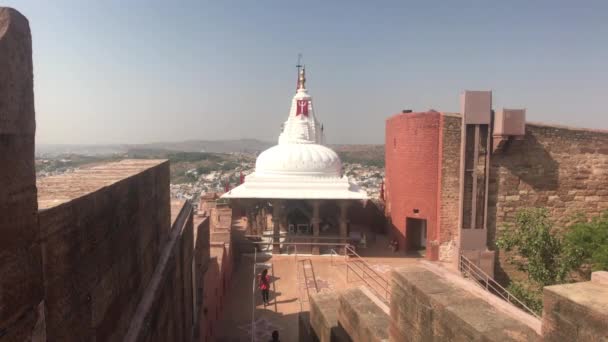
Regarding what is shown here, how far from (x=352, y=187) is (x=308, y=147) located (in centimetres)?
223

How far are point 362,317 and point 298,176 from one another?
27.9 ft

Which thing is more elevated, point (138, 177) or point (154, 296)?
point (138, 177)

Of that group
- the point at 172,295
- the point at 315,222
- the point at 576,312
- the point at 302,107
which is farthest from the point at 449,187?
the point at 576,312

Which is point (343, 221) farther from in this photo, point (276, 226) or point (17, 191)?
point (17, 191)

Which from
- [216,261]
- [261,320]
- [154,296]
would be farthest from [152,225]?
[261,320]

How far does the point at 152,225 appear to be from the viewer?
3.57 metres

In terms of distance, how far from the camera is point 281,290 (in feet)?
30.6

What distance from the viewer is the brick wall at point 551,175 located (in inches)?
388

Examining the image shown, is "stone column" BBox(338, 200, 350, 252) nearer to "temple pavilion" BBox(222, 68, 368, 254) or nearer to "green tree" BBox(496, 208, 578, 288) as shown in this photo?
"temple pavilion" BBox(222, 68, 368, 254)

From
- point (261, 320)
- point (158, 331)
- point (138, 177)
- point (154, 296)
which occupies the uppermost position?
point (138, 177)

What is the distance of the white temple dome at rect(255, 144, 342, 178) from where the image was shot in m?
12.8

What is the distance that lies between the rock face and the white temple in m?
9.95

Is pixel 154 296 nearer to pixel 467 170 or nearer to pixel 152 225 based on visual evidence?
pixel 152 225

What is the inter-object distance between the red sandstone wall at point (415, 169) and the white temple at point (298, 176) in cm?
135
